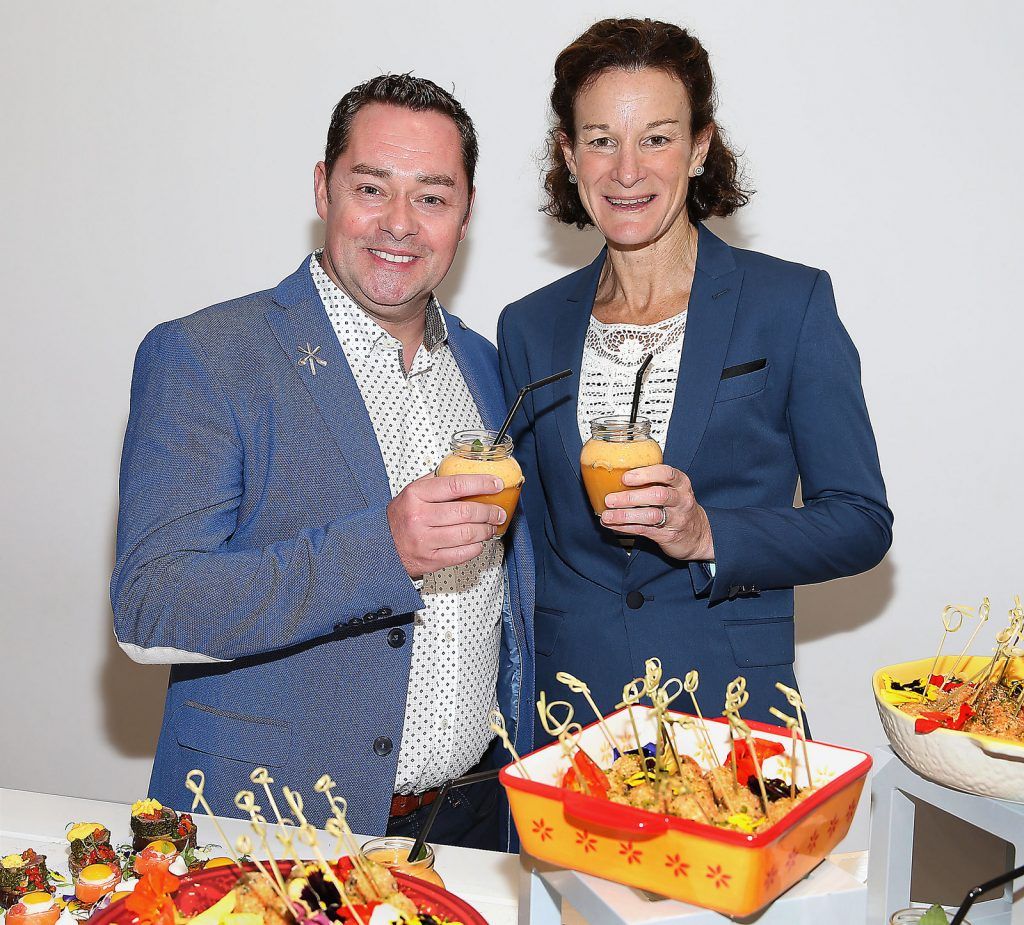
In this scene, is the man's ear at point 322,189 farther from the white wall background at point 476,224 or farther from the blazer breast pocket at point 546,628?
the white wall background at point 476,224

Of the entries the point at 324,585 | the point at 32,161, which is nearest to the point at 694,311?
the point at 324,585

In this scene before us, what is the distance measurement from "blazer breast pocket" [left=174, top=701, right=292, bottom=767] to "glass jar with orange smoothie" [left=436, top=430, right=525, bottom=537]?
0.61 meters

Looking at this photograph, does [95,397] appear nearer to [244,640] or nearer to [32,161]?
[32,161]

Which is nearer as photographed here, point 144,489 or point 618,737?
point 618,737

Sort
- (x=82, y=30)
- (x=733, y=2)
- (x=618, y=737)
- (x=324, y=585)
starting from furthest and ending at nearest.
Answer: (x=82, y=30), (x=733, y=2), (x=324, y=585), (x=618, y=737)

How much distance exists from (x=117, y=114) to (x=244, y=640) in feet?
7.87

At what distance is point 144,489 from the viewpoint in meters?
2.08

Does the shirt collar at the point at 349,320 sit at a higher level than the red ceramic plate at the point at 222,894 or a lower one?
higher

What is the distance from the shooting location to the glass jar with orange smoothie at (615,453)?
209 centimetres

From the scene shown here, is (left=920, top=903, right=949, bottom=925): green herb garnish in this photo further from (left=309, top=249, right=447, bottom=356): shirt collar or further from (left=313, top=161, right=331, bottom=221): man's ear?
(left=313, top=161, right=331, bottom=221): man's ear

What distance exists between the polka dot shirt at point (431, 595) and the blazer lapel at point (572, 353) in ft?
0.70

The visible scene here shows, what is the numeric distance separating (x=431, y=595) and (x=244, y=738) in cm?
46

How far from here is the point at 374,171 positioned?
2309 millimetres

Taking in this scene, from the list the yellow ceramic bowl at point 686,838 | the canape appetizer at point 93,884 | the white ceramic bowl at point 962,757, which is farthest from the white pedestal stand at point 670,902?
the canape appetizer at point 93,884
